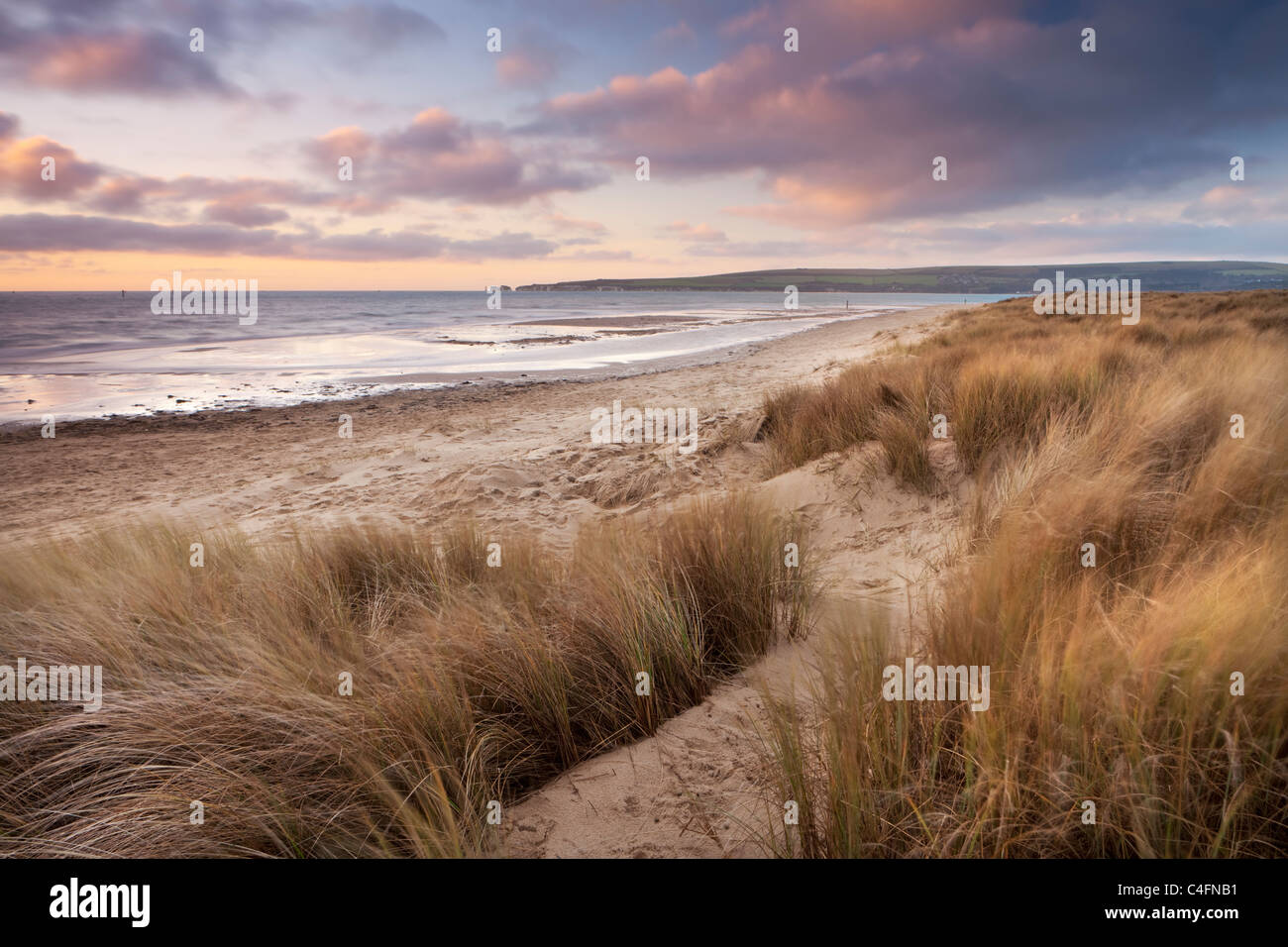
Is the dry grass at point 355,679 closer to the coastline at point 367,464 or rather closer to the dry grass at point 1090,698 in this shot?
the dry grass at point 1090,698

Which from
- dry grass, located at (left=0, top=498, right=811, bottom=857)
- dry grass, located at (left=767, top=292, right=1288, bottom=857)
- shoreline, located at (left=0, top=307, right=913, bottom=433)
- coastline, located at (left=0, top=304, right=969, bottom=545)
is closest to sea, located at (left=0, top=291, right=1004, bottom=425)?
shoreline, located at (left=0, top=307, right=913, bottom=433)

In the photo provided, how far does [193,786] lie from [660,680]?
1.68m

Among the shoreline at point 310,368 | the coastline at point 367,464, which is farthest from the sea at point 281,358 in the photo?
the coastline at point 367,464

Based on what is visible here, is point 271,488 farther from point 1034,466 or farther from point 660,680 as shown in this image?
point 1034,466

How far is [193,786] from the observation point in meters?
1.95

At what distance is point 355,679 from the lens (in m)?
2.50

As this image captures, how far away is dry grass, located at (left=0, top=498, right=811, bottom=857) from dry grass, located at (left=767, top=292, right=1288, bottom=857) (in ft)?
2.62

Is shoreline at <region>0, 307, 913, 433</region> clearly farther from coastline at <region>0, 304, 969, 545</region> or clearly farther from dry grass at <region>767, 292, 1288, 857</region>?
dry grass at <region>767, 292, 1288, 857</region>

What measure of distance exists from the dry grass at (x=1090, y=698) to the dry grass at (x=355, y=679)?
0.80 meters

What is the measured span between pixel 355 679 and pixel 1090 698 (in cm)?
256

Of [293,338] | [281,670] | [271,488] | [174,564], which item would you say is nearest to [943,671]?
[281,670]

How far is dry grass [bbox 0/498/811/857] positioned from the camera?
1.92 metres

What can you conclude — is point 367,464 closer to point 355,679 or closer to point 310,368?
point 355,679

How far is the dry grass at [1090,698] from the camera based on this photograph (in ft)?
5.30
